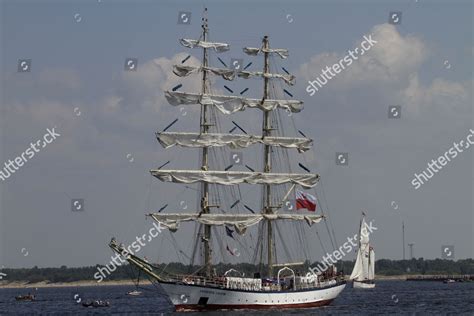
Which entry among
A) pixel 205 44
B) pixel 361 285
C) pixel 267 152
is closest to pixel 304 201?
pixel 267 152

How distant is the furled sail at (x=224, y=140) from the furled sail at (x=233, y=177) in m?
3.40

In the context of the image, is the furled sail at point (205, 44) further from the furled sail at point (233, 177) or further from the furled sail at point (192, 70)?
Answer: the furled sail at point (233, 177)

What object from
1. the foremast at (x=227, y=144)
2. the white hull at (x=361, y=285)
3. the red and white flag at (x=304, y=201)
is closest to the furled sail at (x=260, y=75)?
the foremast at (x=227, y=144)

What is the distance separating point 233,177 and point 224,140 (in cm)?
437

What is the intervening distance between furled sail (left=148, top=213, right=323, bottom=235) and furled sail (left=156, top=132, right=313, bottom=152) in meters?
8.08

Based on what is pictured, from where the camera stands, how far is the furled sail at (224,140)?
102 meters

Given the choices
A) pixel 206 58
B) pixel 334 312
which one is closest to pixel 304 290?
pixel 334 312

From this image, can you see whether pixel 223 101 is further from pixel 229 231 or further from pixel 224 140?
pixel 229 231

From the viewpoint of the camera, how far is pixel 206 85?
106 m

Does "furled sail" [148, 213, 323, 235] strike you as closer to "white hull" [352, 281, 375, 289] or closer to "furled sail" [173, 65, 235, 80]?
"furled sail" [173, 65, 235, 80]

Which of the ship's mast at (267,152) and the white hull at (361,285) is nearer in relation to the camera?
the ship's mast at (267,152)

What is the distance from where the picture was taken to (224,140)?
10494 cm

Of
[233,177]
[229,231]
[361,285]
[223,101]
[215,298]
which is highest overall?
[223,101]

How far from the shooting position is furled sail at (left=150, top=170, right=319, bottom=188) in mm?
101125
